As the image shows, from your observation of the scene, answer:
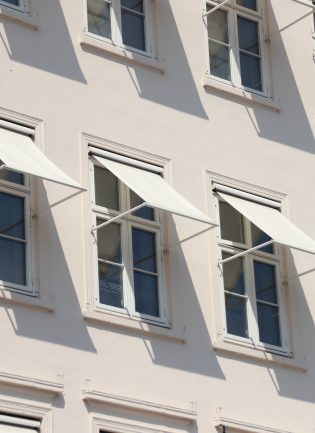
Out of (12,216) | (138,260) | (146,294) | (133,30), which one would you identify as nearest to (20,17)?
(133,30)

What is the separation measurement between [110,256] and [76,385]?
1.63m

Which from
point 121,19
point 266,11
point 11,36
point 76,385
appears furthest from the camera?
point 266,11

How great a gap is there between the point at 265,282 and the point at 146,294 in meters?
1.79

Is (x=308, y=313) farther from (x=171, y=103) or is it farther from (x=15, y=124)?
(x=15, y=124)

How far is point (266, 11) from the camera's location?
20969 mm

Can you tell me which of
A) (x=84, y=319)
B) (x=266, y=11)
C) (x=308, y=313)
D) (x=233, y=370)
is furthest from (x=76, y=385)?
(x=266, y=11)

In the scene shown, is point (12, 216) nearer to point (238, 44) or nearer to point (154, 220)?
point (154, 220)

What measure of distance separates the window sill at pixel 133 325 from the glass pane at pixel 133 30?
332 cm

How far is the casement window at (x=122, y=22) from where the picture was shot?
1911 centimetres

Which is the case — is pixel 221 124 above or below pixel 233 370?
above

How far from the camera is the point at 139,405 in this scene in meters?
17.4

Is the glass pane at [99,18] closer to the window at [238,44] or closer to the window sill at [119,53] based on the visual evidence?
the window sill at [119,53]

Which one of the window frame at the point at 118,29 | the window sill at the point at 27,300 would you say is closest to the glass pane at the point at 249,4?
the window frame at the point at 118,29

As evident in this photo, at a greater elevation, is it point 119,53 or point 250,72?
point 250,72
